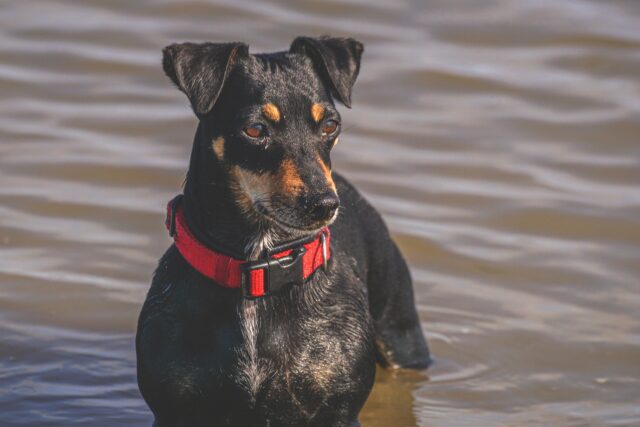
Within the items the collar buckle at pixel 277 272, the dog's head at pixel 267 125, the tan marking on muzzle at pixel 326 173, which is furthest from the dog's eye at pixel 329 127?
the collar buckle at pixel 277 272

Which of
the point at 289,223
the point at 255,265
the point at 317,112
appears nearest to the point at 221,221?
the point at 255,265

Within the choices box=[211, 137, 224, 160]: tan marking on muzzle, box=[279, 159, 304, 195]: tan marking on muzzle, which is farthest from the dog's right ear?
box=[279, 159, 304, 195]: tan marking on muzzle

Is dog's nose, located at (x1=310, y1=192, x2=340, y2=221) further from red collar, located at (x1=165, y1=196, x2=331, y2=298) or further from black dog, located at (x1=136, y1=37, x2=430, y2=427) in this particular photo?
red collar, located at (x1=165, y1=196, x2=331, y2=298)

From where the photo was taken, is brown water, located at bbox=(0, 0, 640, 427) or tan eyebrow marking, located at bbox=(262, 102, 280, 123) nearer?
tan eyebrow marking, located at bbox=(262, 102, 280, 123)

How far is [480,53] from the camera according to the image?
38.4ft

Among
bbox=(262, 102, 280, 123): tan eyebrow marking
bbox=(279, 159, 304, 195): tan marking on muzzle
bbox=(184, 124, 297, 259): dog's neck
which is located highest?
bbox=(262, 102, 280, 123): tan eyebrow marking

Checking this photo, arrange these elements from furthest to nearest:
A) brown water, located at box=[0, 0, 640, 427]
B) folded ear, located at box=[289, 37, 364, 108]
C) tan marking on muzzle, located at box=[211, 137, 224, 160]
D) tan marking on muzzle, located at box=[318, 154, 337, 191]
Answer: brown water, located at box=[0, 0, 640, 427] → folded ear, located at box=[289, 37, 364, 108] → tan marking on muzzle, located at box=[211, 137, 224, 160] → tan marking on muzzle, located at box=[318, 154, 337, 191]

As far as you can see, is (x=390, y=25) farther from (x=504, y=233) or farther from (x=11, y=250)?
(x=11, y=250)

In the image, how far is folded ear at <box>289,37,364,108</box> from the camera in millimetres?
Result: 5438

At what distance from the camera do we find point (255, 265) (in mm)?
5082

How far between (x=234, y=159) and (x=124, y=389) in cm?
201

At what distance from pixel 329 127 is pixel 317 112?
9cm

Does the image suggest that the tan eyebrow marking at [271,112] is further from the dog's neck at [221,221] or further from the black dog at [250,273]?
the dog's neck at [221,221]

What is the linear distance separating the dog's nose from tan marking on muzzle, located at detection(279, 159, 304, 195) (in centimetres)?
9
